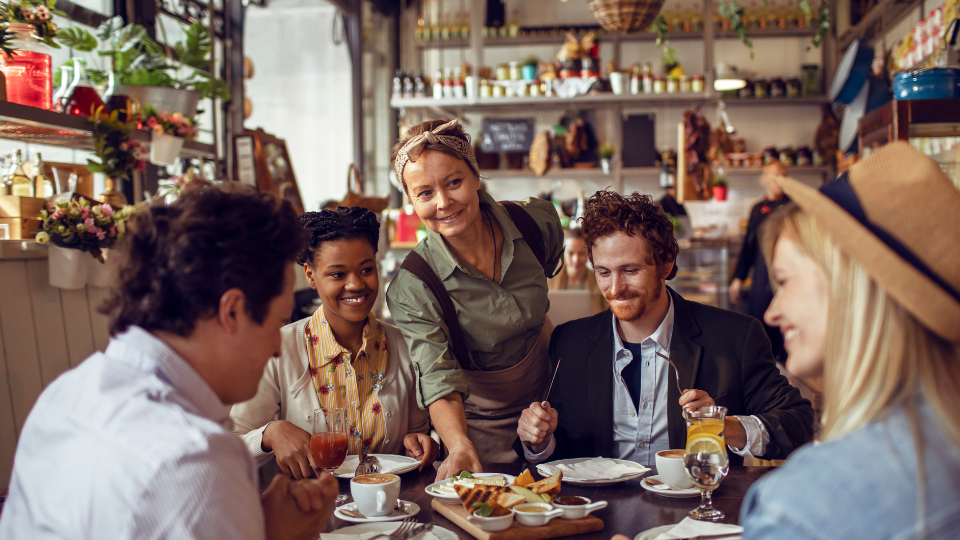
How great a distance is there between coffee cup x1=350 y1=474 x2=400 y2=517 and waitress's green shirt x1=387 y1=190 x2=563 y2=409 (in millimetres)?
509

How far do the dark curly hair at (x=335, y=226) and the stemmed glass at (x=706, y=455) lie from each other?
1.02m

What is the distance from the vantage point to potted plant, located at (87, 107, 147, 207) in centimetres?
289

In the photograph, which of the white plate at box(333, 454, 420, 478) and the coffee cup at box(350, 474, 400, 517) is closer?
the coffee cup at box(350, 474, 400, 517)

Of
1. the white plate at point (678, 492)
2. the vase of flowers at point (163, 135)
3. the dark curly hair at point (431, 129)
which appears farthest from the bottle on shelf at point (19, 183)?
the white plate at point (678, 492)

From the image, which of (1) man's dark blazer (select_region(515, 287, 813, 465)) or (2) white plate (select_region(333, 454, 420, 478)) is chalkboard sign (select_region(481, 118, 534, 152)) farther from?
(2) white plate (select_region(333, 454, 420, 478))

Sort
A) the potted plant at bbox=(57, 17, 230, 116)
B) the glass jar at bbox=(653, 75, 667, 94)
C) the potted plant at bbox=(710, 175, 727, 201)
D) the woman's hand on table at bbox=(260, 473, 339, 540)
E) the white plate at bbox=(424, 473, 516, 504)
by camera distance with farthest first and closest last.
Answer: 1. the potted plant at bbox=(710, 175, 727, 201)
2. the glass jar at bbox=(653, 75, 667, 94)
3. the potted plant at bbox=(57, 17, 230, 116)
4. the white plate at bbox=(424, 473, 516, 504)
5. the woman's hand on table at bbox=(260, 473, 339, 540)

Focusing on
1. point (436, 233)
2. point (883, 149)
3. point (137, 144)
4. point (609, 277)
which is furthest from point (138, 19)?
point (883, 149)

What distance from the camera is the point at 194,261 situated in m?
0.98

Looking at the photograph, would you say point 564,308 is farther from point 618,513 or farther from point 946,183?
point 946,183

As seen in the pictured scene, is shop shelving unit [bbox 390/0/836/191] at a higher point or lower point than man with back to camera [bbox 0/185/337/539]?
higher

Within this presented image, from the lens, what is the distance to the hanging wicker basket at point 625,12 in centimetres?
423

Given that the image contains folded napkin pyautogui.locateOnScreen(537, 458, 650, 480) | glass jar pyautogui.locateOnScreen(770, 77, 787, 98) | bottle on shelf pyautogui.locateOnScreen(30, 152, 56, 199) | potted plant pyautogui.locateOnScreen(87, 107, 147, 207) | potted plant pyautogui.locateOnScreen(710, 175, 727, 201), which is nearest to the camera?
folded napkin pyautogui.locateOnScreen(537, 458, 650, 480)

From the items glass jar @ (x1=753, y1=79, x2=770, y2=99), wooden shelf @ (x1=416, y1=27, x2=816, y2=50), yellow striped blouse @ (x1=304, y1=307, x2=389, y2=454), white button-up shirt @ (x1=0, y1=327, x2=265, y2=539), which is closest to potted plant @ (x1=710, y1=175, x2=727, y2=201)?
glass jar @ (x1=753, y1=79, x2=770, y2=99)

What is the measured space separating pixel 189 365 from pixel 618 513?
0.91 metres
